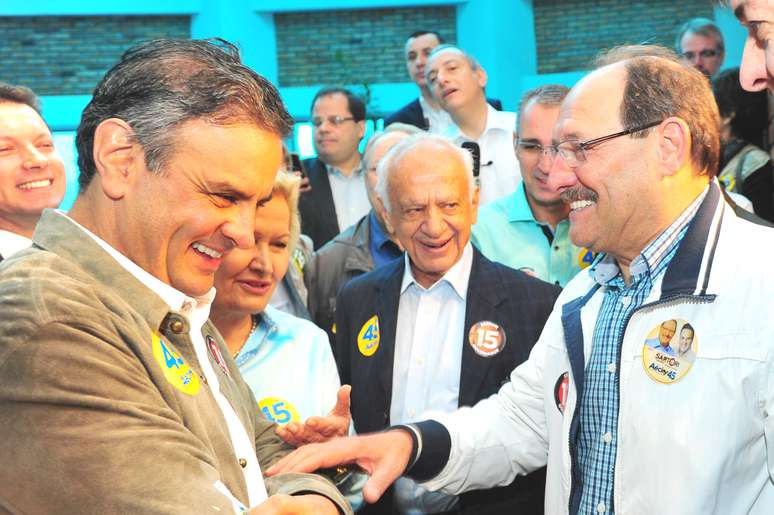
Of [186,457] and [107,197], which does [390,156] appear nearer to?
[107,197]

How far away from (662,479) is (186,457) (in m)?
1.27

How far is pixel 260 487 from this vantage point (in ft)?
6.75

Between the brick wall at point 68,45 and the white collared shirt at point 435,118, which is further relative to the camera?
the brick wall at point 68,45

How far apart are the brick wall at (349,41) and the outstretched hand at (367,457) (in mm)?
11860

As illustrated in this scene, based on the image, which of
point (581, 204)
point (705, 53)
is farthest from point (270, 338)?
point (705, 53)

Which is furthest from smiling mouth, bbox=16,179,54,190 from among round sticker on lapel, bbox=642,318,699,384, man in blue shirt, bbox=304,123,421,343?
round sticker on lapel, bbox=642,318,699,384

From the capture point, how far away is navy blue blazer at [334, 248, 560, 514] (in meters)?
3.41

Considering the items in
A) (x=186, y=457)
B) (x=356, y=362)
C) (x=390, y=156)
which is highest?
(x=390, y=156)

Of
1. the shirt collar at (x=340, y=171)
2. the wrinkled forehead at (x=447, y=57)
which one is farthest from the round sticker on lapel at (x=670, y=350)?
the shirt collar at (x=340, y=171)

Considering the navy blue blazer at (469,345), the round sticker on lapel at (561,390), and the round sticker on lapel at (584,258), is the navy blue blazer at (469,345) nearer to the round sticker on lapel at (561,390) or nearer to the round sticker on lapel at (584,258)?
the round sticker on lapel at (584,258)

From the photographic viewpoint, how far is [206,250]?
1999mm

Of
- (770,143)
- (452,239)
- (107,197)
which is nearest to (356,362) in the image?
(452,239)

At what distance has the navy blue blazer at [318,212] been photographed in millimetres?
6352

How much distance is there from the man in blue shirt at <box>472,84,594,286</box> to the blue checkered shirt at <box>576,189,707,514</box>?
1.45 metres
